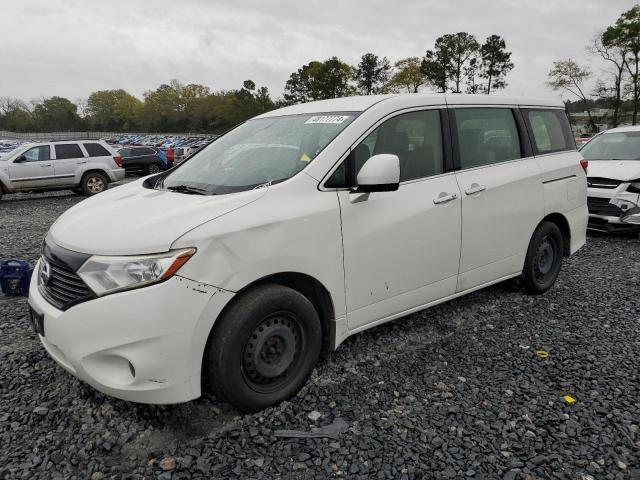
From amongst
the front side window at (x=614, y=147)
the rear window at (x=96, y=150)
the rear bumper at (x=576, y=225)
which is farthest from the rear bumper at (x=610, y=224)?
the rear window at (x=96, y=150)

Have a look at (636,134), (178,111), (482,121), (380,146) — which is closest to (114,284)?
(380,146)

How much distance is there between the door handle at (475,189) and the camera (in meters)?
3.56

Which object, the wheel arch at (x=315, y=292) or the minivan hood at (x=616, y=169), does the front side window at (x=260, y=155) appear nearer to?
the wheel arch at (x=315, y=292)

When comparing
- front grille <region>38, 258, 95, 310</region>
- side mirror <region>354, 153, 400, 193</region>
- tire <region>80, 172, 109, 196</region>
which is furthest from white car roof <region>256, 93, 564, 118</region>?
tire <region>80, 172, 109, 196</region>

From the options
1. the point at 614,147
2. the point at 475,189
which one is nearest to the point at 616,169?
the point at 614,147

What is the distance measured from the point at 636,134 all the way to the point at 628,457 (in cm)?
744

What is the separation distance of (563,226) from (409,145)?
233 centimetres

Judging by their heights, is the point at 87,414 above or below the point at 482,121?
below

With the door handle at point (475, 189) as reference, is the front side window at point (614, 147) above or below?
above

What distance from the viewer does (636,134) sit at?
316 inches

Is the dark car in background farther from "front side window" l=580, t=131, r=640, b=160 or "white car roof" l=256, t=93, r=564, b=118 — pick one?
"white car roof" l=256, t=93, r=564, b=118

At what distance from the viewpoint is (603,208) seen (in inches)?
283

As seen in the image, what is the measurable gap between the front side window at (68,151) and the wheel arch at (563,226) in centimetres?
1366

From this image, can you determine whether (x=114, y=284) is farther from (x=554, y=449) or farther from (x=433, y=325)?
(x=433, y=325)
